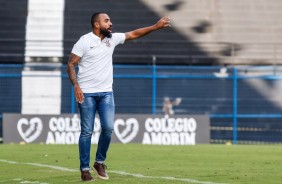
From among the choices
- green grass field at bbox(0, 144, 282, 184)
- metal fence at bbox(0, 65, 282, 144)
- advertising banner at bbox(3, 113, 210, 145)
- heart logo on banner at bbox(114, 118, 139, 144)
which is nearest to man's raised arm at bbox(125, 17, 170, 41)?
green grass field at bbox(0, 144, 282, 184)

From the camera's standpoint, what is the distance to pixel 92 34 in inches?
416

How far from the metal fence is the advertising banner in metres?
2.83

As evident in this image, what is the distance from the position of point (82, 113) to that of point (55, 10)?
21053mm

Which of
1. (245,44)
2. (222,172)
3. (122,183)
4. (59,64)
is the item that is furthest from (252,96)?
(122,183)

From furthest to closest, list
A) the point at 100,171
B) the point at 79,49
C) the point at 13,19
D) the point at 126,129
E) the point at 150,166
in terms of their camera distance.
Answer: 1. the point at 13,19
2. the point at 126,129
3. the point at 150,166
4. the point at 100,171
5. the point at 79,49

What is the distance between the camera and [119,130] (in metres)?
23.8

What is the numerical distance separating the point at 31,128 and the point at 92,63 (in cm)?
1373

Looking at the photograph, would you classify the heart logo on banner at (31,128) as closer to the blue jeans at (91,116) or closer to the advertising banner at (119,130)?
the advertising banner at (119,130)

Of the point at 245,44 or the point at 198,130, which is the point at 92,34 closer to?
the point at 198,130

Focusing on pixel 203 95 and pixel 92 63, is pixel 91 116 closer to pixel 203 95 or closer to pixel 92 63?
pixel 92 63

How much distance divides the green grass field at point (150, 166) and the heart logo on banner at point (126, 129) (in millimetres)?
4618

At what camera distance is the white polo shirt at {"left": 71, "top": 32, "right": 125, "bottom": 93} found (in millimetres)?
10500

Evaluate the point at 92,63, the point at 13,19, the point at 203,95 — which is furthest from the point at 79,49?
the point at 13,19

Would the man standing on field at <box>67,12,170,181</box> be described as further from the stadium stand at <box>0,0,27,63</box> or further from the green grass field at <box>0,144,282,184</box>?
the stadium stand at <box>0,0,27,63</box>
